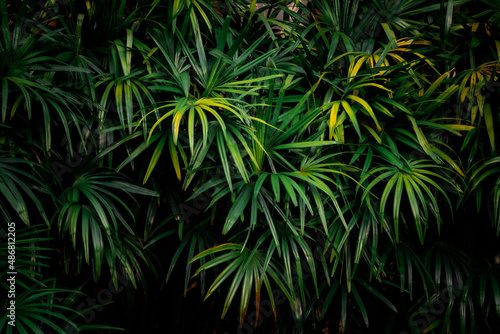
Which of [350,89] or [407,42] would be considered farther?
[407,42]

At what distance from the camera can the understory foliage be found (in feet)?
4.98

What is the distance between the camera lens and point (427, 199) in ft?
5.54

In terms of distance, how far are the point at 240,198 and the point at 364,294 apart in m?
0.73

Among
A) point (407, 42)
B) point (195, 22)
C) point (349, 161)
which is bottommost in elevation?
point (349, 161)

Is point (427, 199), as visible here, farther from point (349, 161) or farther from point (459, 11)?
point (459, 11)

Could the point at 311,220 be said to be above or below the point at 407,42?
below

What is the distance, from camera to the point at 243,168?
4.79ft

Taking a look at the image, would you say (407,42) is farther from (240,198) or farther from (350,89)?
(240,198)

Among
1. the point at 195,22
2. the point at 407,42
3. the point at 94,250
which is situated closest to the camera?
the point at 94,250

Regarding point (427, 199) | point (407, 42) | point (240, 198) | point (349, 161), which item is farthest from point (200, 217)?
point (407, 42)

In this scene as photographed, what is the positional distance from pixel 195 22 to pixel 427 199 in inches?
43.2

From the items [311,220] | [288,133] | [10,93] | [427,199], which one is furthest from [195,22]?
[427,199]

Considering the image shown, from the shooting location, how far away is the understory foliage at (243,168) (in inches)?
59.7

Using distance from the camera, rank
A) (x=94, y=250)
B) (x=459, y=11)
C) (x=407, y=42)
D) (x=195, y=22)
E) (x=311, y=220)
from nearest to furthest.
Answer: (x=94, y=250) → (x=311, y=220) → (x=195, y=22) → (x=407, y=42) → (x=459, y=11)
